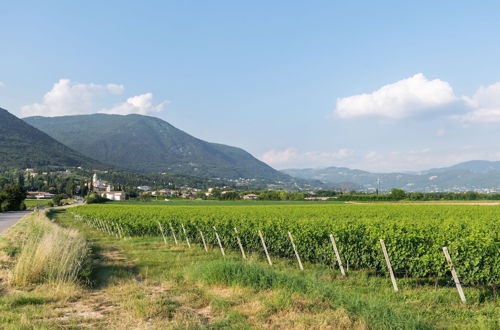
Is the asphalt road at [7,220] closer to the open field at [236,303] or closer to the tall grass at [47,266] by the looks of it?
the tall grass at [47,266]

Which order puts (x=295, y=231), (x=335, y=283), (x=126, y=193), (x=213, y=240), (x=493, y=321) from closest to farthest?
1. (x=493, y=321)
2. (x=335, y=283)
3. (x=295, y=231)
4. (x=213, y=240)
5. (x=126, y=193)

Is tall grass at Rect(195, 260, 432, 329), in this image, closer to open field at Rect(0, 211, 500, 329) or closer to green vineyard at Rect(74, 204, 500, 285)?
open field at Rect(0, 211, 500, 329)

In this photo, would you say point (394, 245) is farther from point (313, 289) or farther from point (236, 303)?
point (236, 303)

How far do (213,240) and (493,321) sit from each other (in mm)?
15484

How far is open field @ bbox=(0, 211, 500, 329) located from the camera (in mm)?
6758

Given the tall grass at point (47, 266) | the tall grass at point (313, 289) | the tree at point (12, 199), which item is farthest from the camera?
the tree at point (12, 199)

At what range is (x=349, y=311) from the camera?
274 inches

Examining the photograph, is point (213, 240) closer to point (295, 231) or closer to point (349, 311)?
point (295, 231)

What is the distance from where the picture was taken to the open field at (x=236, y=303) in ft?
22.2

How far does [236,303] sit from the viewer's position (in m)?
8.19

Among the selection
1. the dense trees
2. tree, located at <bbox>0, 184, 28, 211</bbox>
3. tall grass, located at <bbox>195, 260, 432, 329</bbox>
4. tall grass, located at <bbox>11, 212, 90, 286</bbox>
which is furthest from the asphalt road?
tall grass, located at <bbox>195, 260, 432, 329</bbox>

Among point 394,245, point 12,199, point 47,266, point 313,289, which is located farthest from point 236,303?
point 12,199

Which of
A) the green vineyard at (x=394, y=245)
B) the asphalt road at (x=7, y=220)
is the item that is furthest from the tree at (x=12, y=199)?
the green vineyard at (x=394, y=245)

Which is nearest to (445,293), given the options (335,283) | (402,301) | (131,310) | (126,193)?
(402,301)
